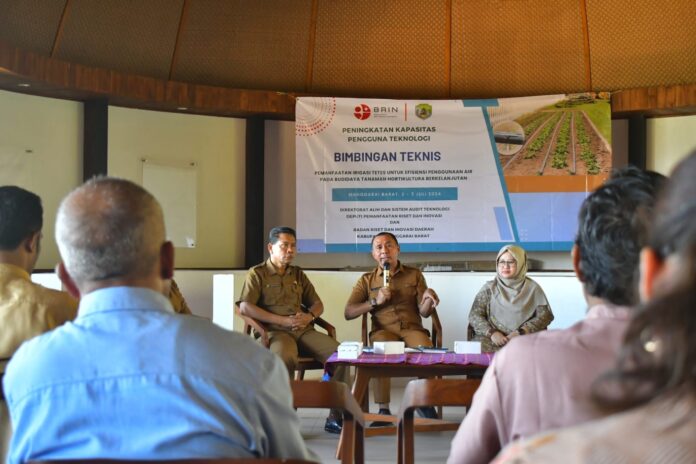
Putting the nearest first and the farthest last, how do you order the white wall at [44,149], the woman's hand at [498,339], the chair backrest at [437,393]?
the chair backrest at [437,393]
the woman's hand at [498,339]
the white wall at [44,149]

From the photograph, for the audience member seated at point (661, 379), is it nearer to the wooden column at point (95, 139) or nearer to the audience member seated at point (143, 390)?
the audience member seated at point (143, 390)

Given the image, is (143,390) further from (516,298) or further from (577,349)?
(516,298)

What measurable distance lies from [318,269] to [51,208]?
229 cm

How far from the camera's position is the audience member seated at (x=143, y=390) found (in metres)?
1.57

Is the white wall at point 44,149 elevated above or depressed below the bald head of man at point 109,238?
above

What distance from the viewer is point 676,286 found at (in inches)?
24.9

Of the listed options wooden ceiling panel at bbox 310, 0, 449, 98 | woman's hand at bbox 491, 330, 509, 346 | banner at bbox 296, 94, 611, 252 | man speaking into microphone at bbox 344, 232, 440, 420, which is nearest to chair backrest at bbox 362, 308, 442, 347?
man speaking into microphone at bbox 344, 232, 440, 420

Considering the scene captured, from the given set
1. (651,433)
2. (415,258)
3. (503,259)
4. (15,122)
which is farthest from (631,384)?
(415,258)

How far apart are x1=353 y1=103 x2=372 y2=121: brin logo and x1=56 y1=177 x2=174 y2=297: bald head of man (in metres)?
5.85

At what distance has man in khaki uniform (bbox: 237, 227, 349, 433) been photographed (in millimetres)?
5789

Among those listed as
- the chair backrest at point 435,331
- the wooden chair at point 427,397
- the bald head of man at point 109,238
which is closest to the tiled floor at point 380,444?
the chair backrest at point 435,331

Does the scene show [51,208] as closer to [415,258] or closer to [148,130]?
[148,130]

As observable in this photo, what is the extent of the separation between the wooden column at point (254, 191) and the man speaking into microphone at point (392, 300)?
185 cm

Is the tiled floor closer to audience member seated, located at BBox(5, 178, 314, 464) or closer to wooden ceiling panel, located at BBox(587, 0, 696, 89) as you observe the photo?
audience member seated, located at BBox(5, 178, 314, 464)
